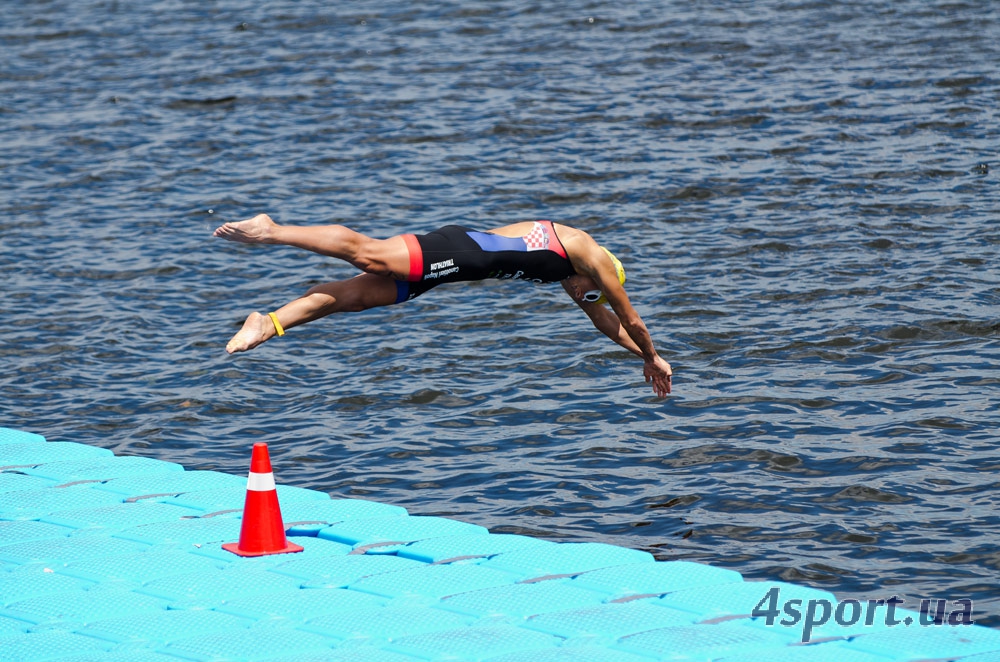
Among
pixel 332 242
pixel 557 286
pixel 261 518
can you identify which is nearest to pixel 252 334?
pixel 332 242

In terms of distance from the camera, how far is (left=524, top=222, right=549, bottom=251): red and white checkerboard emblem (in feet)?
31.7

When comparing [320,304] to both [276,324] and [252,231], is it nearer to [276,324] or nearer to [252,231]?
[276,324]

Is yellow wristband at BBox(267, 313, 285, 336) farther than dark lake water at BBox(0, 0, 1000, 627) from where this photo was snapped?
No

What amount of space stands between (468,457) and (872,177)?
9.96 m

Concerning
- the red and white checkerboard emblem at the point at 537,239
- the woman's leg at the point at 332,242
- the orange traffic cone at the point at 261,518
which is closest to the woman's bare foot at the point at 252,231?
the woman's leg at the point at 332,242

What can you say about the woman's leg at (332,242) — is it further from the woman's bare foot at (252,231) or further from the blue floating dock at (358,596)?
the blue floating dock at (358,596)

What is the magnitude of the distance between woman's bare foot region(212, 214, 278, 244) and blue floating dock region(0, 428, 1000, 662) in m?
2.16

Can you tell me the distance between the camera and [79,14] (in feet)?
108

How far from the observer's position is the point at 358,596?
7797 millimetres

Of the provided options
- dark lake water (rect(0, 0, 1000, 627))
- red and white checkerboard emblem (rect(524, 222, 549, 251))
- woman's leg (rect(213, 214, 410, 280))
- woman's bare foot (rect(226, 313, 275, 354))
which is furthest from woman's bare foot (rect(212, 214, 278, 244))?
dark lake water (rect(0, 0, 1000, 627))

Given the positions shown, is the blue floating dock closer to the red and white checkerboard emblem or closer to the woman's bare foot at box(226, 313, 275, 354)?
the woman's bare foot at box(226, 313, 275, 354)

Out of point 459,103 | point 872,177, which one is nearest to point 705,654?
point 872,177

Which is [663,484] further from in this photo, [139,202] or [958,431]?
[139,202]

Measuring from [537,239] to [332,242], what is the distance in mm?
1804
